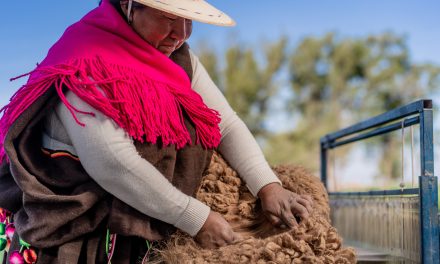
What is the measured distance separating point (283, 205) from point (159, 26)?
56cm

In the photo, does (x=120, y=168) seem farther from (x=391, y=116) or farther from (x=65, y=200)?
(x=391, y=116)

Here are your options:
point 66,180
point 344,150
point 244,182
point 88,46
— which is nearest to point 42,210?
point 66,180

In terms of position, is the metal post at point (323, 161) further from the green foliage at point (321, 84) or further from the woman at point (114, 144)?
the green foliage at point (321, 84)

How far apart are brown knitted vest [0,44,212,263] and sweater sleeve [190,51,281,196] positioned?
0.21m

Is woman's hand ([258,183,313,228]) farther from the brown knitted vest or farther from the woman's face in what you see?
the woman's face

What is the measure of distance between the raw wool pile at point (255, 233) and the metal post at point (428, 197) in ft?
0.98

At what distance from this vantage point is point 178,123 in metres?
1.41

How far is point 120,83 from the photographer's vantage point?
1347mm

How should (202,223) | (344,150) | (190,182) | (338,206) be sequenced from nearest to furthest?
(202,223), (190,182), (338,206), (344,150)

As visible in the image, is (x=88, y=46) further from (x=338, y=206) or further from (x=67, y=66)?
(x=338, y=206)

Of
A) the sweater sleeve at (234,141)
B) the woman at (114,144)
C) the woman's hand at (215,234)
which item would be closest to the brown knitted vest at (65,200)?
the woman at (114,144)

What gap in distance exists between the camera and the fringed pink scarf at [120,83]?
133 cm

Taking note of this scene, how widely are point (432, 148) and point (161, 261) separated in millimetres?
883

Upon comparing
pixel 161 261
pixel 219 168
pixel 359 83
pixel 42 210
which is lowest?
pixel 161 261
